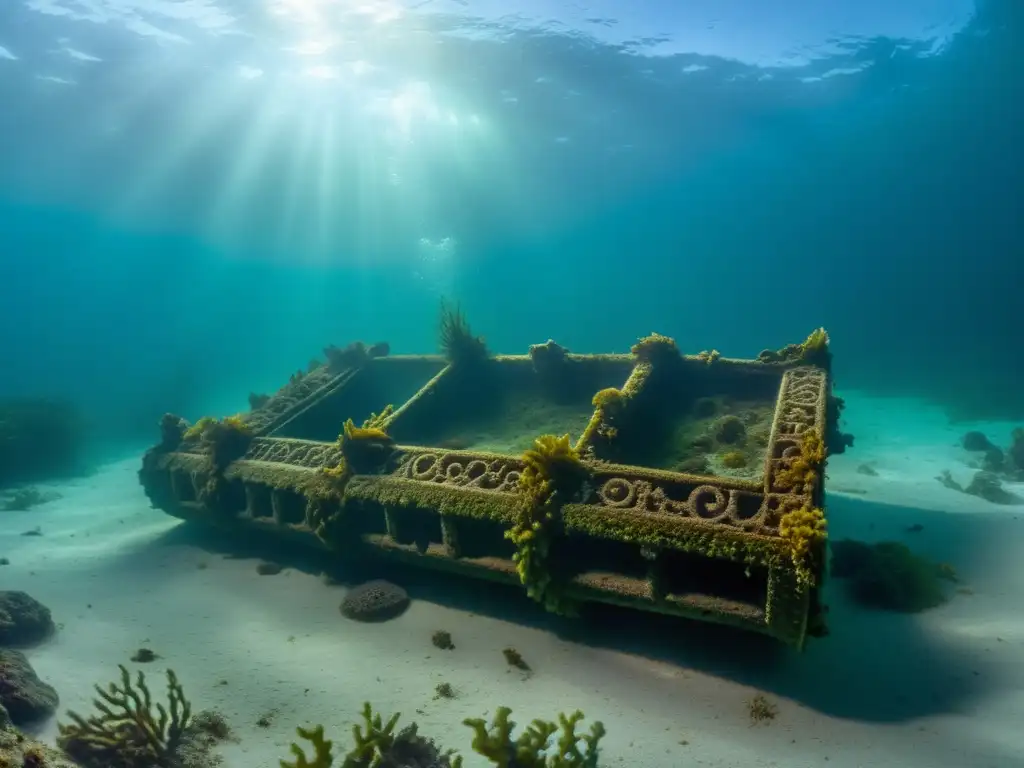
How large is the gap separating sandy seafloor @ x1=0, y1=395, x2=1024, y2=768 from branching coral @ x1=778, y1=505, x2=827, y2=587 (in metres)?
1.82

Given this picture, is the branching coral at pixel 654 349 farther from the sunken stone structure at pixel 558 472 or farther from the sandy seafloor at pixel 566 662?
the sandy seafloor at pixel 566 662

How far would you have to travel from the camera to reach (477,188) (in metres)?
91.9

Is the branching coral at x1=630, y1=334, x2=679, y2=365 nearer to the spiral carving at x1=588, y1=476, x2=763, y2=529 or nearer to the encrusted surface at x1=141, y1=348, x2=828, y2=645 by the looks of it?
the encrusted surface at x1=141, y1=348, x2=828, y2=645

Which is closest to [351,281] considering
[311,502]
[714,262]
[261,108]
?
[714,262]

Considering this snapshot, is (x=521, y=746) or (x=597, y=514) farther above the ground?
(x=597, y=514)

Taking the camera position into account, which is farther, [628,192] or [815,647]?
[628,192]

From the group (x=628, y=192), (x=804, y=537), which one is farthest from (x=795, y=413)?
(x=628, y=192)

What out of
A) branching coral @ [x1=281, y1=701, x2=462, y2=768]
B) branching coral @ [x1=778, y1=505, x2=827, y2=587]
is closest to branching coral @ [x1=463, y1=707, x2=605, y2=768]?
branching coral @ [x1=281, y1=701, x2=462, y2=768]

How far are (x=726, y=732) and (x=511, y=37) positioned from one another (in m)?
39.8

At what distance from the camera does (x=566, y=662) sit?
7219 millimetres

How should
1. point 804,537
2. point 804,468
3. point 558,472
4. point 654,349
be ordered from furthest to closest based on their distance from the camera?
point 654,349
point 558,472
point 804,468
point 804,537

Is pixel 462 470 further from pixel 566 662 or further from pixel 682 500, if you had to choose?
pixel 682 500

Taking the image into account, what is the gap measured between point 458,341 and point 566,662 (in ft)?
26.2

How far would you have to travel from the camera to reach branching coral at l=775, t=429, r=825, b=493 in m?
6.55
